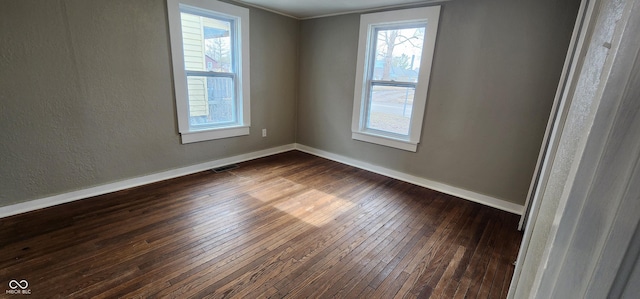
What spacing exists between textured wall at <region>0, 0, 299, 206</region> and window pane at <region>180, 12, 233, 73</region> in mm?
280

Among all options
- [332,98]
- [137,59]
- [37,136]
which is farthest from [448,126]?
[37,136]

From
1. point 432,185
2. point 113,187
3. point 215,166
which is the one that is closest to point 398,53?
point 432,185

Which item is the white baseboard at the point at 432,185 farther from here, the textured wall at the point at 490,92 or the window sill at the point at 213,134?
the window sill at the point at 213,134

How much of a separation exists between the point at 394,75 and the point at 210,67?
2386 millimetres

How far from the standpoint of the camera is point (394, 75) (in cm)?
342

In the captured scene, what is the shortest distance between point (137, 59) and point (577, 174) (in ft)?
11.2

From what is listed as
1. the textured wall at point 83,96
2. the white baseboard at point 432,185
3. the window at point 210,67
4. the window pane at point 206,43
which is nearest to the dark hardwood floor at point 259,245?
the white baseboard at point 432,185

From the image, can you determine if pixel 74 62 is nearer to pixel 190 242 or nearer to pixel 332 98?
pixel 190 242

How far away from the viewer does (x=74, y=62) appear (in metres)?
2.38

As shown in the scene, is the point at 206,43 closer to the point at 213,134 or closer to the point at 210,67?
the point at 210,67

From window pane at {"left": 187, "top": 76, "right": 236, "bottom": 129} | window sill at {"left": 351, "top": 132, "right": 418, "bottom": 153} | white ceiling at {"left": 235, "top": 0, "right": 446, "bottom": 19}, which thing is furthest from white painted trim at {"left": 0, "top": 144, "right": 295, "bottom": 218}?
white ceiling at {"left": 235, "top": 0, "right": 446, "bottom": 19}

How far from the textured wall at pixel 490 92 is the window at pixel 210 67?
156 cm

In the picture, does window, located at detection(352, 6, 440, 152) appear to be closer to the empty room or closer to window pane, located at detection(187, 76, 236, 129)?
the empty room

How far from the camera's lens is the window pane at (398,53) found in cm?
318
